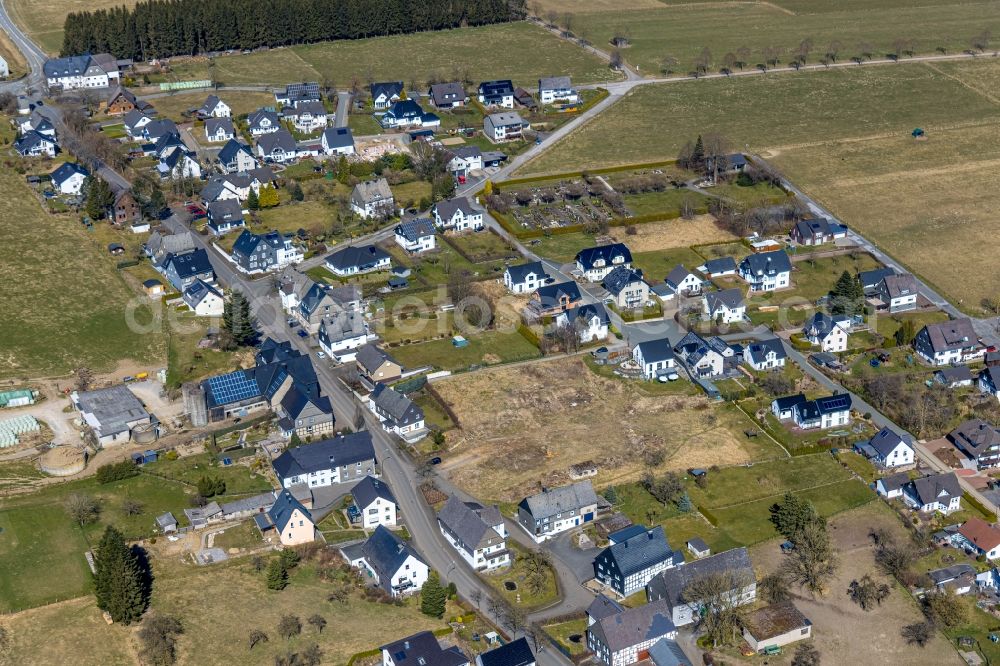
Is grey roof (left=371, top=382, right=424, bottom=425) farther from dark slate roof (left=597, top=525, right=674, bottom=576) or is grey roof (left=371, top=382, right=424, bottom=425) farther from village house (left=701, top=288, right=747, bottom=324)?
village house (left=701, top=288, right=747, bottom=324)

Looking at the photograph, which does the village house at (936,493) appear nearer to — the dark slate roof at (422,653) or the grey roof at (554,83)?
the dark slate roof at (422,653)

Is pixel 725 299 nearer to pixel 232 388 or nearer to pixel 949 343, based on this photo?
pixel 949 343

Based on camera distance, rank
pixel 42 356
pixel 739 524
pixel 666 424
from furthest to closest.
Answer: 1. pixel 42 356
2. pixel 666 424
3. pixel 739 524

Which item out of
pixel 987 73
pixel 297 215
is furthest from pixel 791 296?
pixel 987 73

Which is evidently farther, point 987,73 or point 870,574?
point 987,73

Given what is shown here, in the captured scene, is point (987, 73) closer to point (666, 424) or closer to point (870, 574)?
point (666, 424)

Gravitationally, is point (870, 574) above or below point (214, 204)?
below

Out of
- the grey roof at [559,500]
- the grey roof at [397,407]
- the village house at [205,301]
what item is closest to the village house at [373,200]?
the village house at [205,301]

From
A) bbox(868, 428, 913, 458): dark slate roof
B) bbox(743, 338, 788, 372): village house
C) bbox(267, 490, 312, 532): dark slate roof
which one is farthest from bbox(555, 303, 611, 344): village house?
bbox(267, 490, 312, 532): dark slate roof
